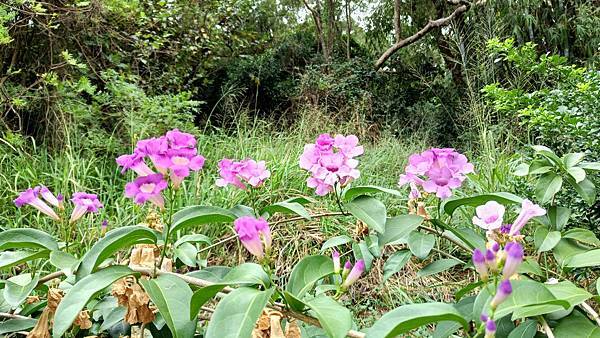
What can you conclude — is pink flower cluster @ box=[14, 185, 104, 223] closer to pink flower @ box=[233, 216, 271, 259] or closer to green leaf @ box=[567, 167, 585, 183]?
pink flower @ box=[233, 216, 271, 259]

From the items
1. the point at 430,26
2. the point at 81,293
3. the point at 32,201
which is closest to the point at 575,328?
the point at 81,293

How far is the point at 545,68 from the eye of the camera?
2.12 m

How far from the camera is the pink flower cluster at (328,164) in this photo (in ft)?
2.63

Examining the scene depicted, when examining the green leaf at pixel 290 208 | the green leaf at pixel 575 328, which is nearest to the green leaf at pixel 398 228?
the green leaf at pixel 290 208

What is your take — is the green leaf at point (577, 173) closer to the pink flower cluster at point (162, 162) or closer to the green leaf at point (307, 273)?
the green leaf at point (307, 273)

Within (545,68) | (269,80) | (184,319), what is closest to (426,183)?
(184,319)

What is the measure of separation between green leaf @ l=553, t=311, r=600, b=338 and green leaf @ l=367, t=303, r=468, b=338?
177 mm

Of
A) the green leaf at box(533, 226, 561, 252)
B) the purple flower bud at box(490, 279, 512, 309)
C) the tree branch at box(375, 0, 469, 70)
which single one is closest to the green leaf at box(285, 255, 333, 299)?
the purple flower bud at box(490, 279, 512, 309)

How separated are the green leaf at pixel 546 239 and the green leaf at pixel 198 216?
0.49 m

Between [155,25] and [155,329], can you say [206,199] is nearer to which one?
[155,329]

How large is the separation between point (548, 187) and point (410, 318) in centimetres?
57

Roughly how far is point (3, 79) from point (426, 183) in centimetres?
291

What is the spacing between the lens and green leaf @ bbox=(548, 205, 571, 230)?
90 cm

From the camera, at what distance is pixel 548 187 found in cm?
94
